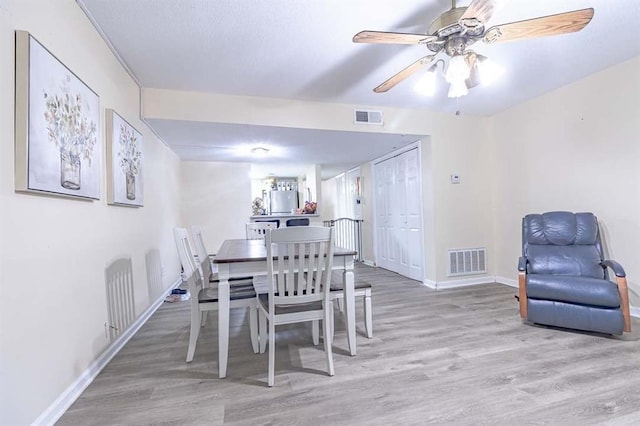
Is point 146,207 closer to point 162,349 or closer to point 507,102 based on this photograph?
point 162,349

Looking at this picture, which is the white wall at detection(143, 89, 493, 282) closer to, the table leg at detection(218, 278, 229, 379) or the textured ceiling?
the textured ceiling

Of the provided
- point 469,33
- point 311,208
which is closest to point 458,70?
point 469,33

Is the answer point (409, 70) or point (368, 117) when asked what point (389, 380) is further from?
point (368, 117)

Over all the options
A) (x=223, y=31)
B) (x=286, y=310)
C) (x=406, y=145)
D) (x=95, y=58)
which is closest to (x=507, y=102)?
(x=406, y=145)

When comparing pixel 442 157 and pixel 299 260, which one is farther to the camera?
pixel 442 157

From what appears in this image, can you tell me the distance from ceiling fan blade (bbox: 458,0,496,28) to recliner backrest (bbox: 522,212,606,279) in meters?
2.23

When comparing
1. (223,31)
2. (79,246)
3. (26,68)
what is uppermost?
(223,31)

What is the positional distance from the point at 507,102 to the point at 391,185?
1.96 metres

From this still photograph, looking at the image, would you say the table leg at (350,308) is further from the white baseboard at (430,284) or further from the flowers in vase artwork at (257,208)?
the flowers in vase artwork at (257,208)

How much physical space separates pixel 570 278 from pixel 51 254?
3.55m

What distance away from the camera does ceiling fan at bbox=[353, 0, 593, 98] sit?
1.53m

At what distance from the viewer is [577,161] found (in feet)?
10.1

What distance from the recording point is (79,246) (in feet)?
5.60

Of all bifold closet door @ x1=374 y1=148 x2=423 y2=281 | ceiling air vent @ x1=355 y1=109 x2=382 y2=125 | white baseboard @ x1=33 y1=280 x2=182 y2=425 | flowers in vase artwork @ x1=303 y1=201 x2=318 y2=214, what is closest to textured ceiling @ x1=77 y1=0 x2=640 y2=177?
ceiling air vent @ x1=355 y1=109 x2=382 y2=125
